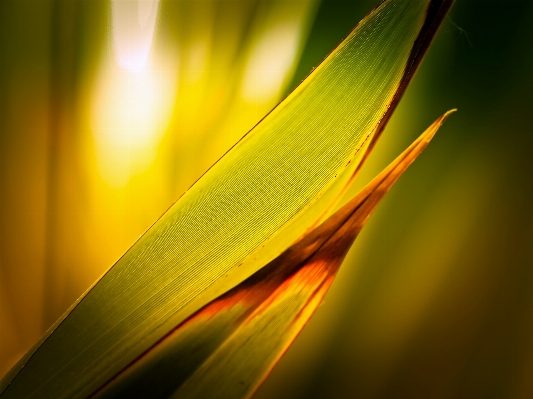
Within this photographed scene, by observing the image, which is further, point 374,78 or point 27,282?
point 27,282

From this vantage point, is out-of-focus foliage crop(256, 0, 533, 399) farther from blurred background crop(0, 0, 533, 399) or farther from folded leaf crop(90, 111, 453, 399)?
folded leaf crop(90, 111, 453, 399)

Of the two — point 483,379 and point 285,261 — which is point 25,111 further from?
point 483,379

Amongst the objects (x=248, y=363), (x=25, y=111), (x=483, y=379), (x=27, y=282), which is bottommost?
(x=483, y=379)

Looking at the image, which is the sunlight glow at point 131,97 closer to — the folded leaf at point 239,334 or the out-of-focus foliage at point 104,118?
the out-of-focus foliage at point 104,118

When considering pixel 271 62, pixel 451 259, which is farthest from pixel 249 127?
pixel 451 259

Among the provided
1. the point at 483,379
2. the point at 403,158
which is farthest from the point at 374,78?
the point at 483,379

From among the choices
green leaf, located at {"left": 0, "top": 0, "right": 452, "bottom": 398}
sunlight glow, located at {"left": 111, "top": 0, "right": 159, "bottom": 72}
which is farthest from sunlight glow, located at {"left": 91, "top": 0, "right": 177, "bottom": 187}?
green leaf, located at {"left": 0, "top": 0, "right": 452, "bottom": 398}

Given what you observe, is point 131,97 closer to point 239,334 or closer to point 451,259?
point 239,334
